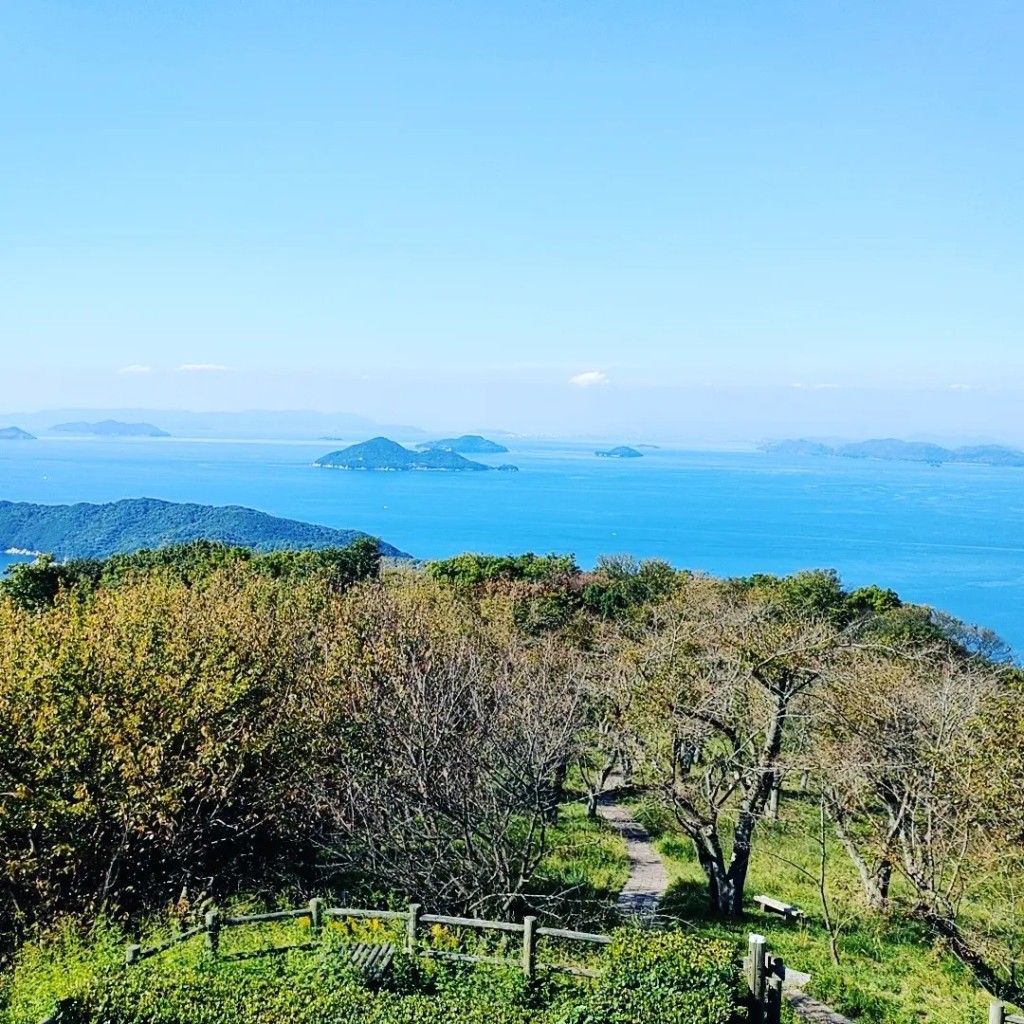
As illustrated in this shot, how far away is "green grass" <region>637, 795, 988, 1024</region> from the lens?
34.4ft

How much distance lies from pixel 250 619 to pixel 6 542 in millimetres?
95636

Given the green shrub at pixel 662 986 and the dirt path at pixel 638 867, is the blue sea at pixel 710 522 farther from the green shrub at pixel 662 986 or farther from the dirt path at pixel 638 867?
the green shrub at pixel 662 986

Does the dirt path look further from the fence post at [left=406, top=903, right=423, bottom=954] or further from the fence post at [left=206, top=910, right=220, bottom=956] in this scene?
the fence post at [left=206, top=910, right=220, bottom=956]

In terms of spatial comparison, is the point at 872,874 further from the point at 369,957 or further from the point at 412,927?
the point at 369,957

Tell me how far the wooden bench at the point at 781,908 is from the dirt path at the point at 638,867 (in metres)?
1.76

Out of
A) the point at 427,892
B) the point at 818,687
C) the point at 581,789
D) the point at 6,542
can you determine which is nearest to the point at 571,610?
the point at 581,789

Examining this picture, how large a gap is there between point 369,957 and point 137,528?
9776 cm

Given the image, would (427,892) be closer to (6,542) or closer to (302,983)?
(302,983)

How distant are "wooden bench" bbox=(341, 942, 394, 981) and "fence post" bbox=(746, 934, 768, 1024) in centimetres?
370

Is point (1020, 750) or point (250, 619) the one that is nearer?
point (1020, 750)

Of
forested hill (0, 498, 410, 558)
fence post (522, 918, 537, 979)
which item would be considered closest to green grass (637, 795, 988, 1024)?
fence post (522, 918, 537, 979)

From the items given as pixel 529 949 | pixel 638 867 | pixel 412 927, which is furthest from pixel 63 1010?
pixel 638 867

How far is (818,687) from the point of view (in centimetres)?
1458

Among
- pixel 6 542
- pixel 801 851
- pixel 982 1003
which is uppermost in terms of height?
pixel 982 1003
